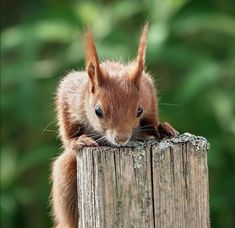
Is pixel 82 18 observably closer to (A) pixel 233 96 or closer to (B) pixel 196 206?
(A) pixel 233 96

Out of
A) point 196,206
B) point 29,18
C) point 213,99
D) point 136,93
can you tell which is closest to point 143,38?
point 136,93

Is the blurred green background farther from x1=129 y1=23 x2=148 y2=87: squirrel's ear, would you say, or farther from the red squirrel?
x1=129 y1=23 x2=148 y2=87: squirrel's ear

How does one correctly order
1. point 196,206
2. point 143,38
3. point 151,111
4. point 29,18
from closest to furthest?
1. point 196,206
2. point 143,38
3. point 151,111
4. point 29,18

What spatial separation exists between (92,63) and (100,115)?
0.23 m

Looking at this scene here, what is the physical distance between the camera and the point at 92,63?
4.25 metres

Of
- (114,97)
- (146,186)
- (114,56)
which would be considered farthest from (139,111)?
(114,56)

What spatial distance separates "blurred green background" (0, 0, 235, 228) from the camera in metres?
7.06

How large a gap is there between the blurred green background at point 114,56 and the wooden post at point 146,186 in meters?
3.14

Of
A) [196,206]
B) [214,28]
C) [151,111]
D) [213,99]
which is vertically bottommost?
[196,206]

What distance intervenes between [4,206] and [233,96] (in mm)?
1844

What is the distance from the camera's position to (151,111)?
4.50 metres

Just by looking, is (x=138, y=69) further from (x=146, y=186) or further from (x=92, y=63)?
(x=146, y=186)

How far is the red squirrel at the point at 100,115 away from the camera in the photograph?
415 cm

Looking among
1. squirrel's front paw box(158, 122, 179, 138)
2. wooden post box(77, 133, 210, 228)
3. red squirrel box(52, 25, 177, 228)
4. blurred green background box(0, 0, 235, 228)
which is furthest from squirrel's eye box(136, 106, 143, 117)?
blurred green background box(0, 0, 235, 228)
